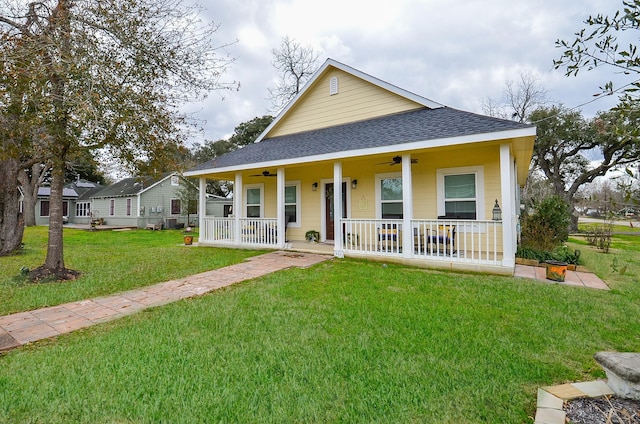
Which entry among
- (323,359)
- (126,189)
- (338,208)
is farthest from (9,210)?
(126,189)

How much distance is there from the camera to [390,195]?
29.4 ft

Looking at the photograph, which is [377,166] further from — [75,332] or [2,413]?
[2,413]

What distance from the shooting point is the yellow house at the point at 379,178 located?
660 cm

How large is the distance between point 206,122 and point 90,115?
2.16 meters

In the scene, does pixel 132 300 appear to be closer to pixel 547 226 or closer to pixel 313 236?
pixel 313 236

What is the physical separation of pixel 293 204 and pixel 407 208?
5046mm

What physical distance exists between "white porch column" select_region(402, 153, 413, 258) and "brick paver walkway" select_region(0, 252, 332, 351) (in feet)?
7.75

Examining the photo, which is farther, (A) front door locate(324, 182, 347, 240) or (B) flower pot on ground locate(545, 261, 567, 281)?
(A) front door locate(324, 182, 347, 240)

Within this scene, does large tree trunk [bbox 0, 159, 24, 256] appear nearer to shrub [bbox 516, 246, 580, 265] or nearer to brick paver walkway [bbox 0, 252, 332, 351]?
brick paver walkway [bbox 0, 252, 332, 351]

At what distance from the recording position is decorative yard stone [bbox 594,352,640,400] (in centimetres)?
205

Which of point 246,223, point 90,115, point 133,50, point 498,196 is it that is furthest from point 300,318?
point 246,223

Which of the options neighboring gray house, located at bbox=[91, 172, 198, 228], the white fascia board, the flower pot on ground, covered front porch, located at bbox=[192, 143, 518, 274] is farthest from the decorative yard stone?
neighboring gray house, located at bbox=[91, 172, 198, 228]

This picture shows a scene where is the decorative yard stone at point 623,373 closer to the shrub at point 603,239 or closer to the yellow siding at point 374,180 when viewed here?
the yellow siding at point 374,180

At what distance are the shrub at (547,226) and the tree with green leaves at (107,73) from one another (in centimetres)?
965
